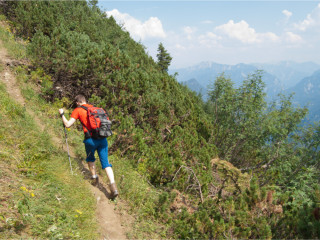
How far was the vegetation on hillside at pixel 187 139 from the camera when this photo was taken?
4379 millimetres

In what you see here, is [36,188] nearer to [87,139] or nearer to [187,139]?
[87,139]

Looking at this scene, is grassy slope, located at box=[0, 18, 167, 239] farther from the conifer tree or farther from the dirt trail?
the conifer tree

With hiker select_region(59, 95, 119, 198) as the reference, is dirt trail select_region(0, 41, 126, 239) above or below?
below

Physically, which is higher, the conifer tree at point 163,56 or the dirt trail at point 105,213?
the conifer tree at point 163,56

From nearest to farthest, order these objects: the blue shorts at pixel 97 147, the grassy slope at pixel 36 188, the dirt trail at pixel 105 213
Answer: the grassy slope at pixel 36 188
the dirt trail at pixel 105 213
the blue shorts at pixel 97 147

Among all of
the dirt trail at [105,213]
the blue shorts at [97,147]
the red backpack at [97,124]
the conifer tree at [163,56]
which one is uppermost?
the conifer tree at [163,56]

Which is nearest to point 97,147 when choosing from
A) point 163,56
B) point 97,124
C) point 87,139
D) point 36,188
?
point 87,139

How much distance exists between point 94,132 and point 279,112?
37.3ft

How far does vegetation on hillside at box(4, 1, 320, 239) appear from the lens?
4.38 meters

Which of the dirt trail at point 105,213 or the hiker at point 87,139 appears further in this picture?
the hiker at point 87,139

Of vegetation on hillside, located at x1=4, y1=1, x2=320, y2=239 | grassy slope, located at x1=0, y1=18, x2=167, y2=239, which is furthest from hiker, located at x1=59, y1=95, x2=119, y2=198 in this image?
vegetation on hillside, located at x1=4, y1=1, x2=320, y2=239

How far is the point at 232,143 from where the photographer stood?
13695mm

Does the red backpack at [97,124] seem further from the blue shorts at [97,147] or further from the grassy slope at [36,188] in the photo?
the grassy slope at [36,188]

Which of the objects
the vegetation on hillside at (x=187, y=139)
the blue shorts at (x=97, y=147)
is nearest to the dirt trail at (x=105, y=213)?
the vegetation on hillside at (x=187, y=139)
